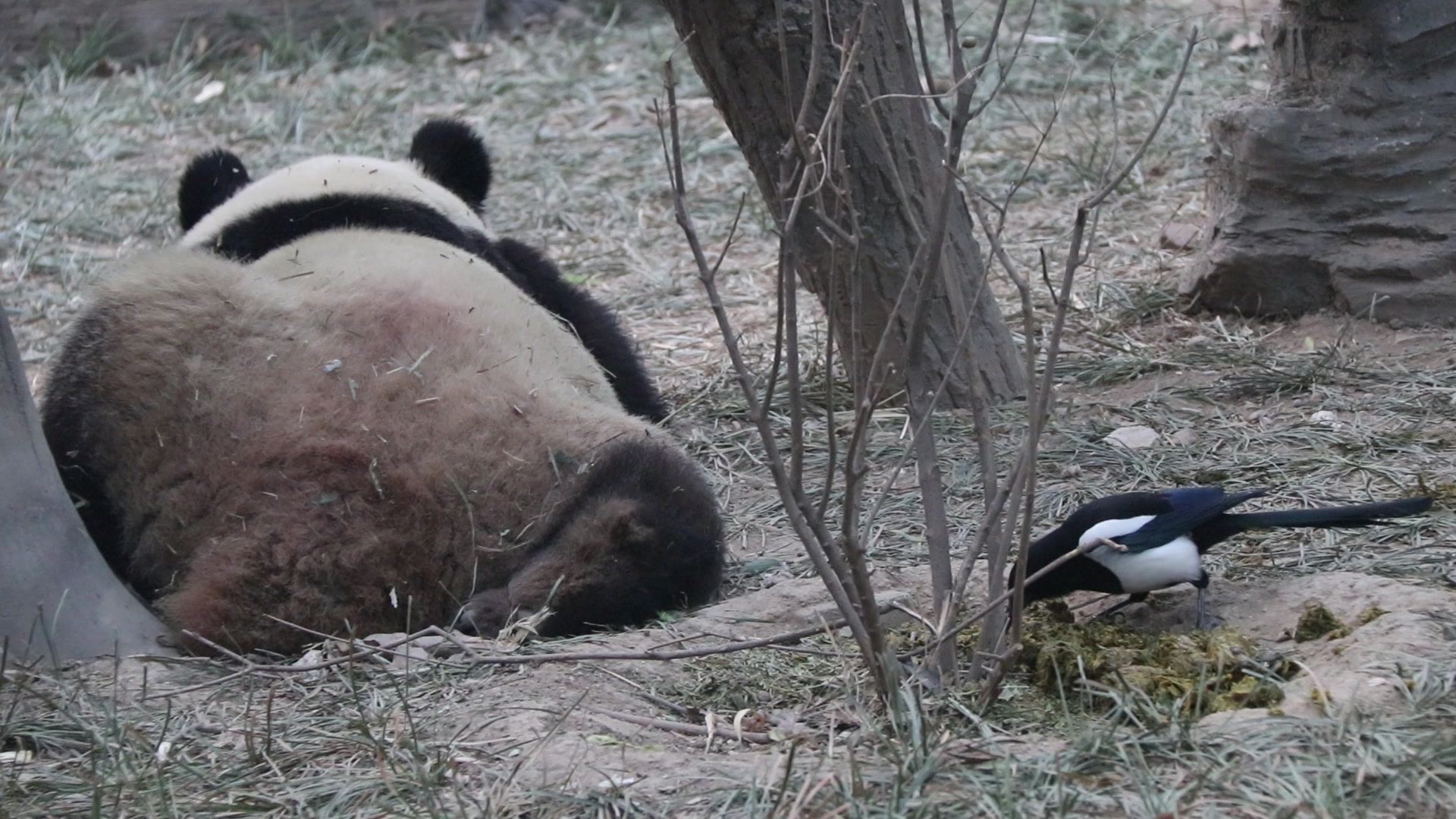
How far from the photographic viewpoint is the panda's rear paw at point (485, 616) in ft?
9.95

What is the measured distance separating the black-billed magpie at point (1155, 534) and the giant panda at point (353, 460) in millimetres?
799

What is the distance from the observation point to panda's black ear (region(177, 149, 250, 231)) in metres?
4.26

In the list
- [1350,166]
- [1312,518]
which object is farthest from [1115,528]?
[1350,166]

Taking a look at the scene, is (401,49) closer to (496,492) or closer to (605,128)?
(605,128)

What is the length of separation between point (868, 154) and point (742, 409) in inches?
41.1

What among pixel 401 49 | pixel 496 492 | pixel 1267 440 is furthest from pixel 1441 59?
pixel 401 49

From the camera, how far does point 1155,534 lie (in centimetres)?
273

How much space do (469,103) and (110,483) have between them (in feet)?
17.2

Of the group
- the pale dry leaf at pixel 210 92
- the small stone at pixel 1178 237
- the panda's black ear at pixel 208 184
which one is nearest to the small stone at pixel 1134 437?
the small stone at pixel 1178 237

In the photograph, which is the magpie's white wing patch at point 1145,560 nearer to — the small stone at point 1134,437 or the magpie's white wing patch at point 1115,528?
the magpie's white wing patch at point 1115,528

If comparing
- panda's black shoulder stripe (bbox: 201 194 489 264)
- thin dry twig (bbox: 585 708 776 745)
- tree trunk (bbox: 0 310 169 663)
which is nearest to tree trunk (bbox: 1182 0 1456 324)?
panda's black shoulder stripe (bbox: 201 194 489 264)

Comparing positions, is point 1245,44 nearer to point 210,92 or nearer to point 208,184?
point 208,184

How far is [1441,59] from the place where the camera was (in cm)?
444

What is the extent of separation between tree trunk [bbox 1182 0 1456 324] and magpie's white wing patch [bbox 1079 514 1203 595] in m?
2.19
